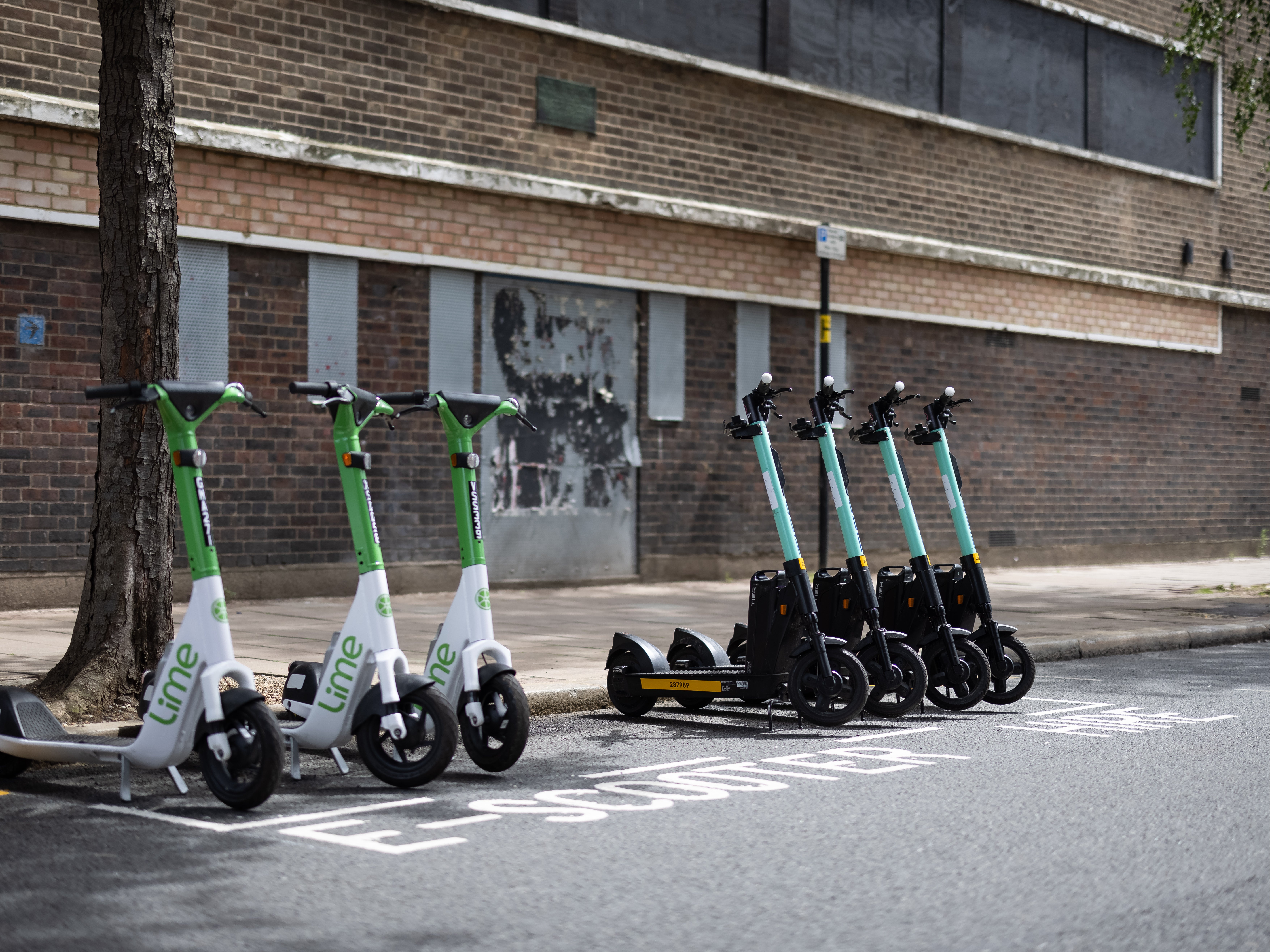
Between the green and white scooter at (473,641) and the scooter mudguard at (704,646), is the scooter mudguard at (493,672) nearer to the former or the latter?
the green and white scooter at (473,641)

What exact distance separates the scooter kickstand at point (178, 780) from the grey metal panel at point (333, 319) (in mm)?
7840

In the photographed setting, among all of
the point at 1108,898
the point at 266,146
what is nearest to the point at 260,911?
the point at 1108,898

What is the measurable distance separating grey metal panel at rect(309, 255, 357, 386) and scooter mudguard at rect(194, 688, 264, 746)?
8.12 meters

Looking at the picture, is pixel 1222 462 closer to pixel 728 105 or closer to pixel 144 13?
pixel 728 105

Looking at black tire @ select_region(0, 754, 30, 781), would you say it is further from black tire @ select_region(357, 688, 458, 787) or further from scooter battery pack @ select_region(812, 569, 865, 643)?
scooter battery pack @ select_region(812, 569, 865, 643)

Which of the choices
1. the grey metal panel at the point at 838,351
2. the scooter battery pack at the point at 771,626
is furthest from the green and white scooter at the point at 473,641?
the grey metal panel at the point at 838,351

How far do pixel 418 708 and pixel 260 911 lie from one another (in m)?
1.75

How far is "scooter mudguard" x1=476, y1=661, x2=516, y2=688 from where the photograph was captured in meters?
6.43

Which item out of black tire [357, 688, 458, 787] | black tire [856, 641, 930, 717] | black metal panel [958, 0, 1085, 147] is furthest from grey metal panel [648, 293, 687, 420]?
black tire [357, 688, 458, 787]

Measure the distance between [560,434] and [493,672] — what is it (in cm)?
922

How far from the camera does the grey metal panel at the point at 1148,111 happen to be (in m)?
21.4

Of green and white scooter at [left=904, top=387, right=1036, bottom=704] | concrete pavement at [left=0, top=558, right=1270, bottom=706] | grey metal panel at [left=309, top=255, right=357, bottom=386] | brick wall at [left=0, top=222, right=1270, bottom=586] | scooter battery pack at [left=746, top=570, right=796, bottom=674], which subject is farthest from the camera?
grey metal panel at [left=309, top=255, right=357, bottom=386]

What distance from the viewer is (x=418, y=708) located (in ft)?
19.9

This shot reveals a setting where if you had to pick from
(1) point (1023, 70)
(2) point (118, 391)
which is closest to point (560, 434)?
(1) point (1023, 70)
